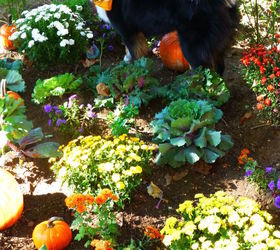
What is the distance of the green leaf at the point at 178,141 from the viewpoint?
3.01 meters

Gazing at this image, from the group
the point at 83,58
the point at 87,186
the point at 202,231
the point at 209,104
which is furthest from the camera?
the point at 83,58

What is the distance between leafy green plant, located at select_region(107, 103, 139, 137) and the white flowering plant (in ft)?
3.42

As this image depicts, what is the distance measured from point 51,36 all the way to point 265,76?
2157 mm

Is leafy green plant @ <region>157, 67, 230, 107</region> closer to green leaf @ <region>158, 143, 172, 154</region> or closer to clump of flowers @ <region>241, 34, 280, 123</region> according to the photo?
clump of flowers @ <region>241, 34, 280, 123</region>

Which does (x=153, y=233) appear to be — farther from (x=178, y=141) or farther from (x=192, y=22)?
(x=192, y=22)

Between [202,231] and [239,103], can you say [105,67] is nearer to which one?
[239,103]

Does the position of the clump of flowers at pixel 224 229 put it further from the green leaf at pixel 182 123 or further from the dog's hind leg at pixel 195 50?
the dog's hind leg at pixel 195 50

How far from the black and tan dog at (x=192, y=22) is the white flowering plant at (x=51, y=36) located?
18.7 inches

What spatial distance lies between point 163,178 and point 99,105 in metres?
1.00

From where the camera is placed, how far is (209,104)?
3330 mm

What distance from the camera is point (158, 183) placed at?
3.08 metres

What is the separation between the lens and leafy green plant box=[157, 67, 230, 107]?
3.52 meters

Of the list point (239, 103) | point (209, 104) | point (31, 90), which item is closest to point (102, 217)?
point (209, 104)

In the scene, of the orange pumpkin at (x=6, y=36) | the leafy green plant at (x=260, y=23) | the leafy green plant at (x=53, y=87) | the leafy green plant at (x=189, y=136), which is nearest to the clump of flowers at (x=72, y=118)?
the leafy green plant at (x=53, y=87)
